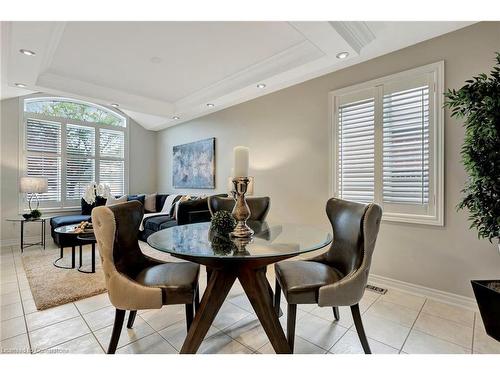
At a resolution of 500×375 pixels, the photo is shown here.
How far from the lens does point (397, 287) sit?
2.55 meters

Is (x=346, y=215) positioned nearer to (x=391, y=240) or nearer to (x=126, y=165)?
(x=391, y=240)

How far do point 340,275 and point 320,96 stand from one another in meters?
2.29

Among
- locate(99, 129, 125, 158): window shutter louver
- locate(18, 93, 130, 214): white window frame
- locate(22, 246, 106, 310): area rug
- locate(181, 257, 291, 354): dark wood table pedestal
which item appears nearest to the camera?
locate(181, 257, 291, 354): dark wood table pedestal

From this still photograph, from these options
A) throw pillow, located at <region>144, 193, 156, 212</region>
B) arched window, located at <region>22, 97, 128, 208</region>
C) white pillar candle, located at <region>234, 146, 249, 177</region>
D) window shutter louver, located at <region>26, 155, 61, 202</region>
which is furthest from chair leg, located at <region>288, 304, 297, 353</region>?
arched window, located at <region>22, 97, 128, 208</region>

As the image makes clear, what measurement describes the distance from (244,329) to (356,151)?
2183 millimetres

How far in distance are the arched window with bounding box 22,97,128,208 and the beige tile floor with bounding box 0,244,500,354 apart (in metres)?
3.24

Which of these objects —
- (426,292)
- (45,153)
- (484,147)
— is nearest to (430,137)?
(484,147)

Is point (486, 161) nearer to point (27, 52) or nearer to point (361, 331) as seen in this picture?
point (361, 331)

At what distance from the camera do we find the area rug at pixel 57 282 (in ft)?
7.68

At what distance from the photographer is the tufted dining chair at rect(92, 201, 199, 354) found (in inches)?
56.5

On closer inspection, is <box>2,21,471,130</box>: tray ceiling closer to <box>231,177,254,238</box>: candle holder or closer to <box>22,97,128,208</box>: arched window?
<box>22,97,128,208</box>: arched window

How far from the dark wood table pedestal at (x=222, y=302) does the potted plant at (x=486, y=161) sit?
144 cm

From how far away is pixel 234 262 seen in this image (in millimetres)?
1354
